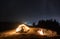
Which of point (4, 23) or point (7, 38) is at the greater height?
point (4, 23)

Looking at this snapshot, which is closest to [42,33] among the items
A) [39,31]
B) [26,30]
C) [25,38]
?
[39,31]

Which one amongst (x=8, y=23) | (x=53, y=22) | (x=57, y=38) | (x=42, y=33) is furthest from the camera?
(x=53, y=22)

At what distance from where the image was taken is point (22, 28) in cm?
2645

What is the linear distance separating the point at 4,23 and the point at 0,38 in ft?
53.4

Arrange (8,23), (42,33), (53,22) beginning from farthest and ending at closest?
(53,22), (8,23), (42,33)

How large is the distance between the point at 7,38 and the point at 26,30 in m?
6.36

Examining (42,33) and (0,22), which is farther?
(0,22)

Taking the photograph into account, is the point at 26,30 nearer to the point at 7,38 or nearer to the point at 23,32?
the point at 23,32

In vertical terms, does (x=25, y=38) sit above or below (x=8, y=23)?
below

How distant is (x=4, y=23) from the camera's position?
121 feet

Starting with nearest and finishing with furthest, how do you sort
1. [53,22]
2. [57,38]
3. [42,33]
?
[57,38], [42,33], [53,22]

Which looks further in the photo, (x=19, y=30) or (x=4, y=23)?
(x=4, y=23)

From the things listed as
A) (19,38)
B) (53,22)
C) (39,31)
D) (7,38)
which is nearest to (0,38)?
(7,38)

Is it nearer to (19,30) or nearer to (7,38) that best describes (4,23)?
(19,30)
